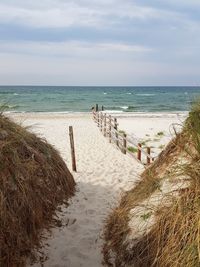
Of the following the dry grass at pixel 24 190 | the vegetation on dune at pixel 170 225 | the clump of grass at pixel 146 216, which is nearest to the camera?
the vegetation on dune at pixel 170 225

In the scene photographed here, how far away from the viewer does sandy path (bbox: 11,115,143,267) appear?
532 centimetres

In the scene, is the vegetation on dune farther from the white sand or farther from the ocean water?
the ocean water

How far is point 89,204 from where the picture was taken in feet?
24.4

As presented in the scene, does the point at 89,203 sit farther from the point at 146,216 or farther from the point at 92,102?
the point at 92,102

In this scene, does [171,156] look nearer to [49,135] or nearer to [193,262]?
[193,262]

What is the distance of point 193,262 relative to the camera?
3582 millimetres

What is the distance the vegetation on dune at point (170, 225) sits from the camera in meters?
3.83

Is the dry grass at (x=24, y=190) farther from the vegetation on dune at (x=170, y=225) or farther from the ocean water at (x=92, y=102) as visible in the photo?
the vegetation on dune at (x=170, y=225)

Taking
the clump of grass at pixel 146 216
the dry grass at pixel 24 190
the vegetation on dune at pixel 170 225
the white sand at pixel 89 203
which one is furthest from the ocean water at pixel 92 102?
the white sand at pixel 89 203

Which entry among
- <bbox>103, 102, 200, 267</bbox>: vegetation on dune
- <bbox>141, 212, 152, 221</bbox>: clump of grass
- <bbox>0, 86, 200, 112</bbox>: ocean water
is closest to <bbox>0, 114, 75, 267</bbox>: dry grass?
<bbox>0, 86, 200, 112</bbox>: ocean water

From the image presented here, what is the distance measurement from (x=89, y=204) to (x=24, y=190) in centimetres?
237

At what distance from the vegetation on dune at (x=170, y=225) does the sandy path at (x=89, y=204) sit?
31 cm

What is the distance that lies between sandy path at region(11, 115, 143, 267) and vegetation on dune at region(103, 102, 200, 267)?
0.31 meters

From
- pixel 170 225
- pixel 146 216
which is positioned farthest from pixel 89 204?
pixel 170 225
